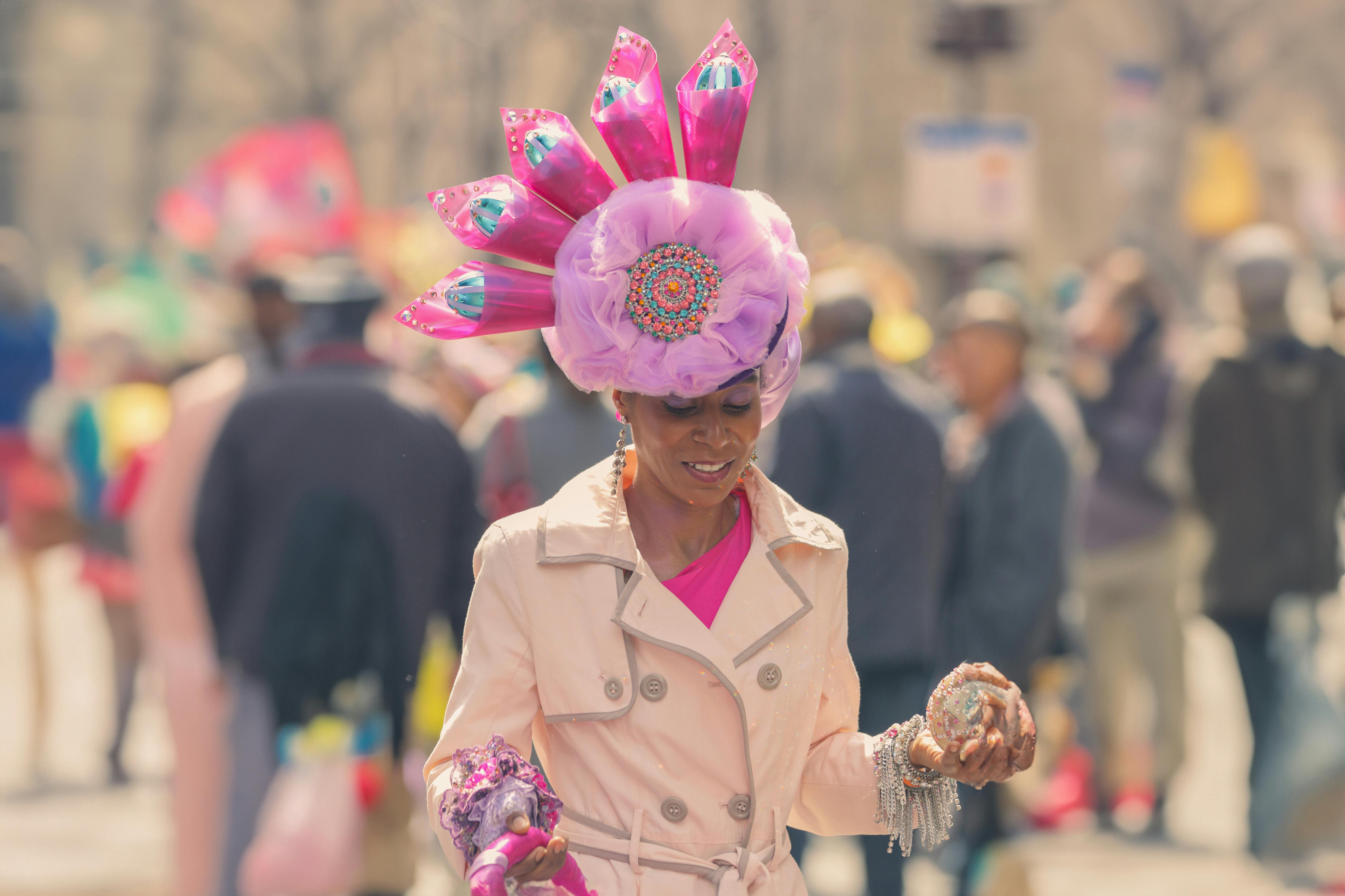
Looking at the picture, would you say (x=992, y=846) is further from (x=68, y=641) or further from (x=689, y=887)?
(x=68, y=641)

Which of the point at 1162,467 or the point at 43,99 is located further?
the point at 43,99

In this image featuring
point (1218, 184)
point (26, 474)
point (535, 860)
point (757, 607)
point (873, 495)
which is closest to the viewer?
point (535, 860)

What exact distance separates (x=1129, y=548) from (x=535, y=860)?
6.10 m

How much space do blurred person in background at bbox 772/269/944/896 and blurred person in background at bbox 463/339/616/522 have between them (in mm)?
418

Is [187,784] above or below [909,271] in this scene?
below

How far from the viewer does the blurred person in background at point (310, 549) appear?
499 centimetres

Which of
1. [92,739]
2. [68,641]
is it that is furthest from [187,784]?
[68,641]

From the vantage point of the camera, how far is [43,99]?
87.7 ft

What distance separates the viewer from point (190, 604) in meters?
5.77

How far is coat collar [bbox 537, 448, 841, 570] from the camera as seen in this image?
2.43 meters

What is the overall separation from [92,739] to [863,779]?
7.50 m

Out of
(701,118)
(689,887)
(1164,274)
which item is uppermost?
(1164,274)

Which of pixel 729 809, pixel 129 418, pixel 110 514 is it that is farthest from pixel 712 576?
pixel 129 418

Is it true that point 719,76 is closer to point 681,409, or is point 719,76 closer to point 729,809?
point 681,409
